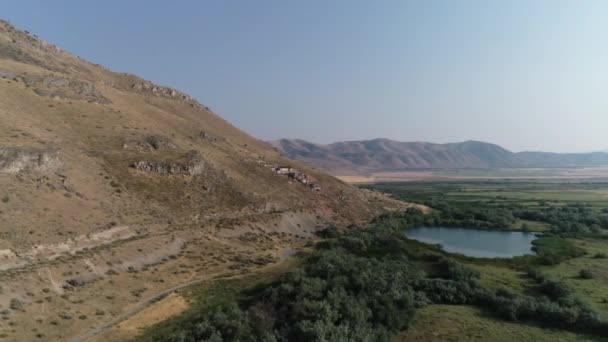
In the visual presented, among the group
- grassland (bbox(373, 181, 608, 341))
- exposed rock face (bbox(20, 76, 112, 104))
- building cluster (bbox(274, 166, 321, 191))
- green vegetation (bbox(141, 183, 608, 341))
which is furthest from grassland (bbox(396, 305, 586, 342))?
exposed rock face (bbox(20, 76, 112, 104))

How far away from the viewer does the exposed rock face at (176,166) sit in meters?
81.4

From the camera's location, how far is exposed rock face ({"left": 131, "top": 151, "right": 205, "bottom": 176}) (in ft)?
267

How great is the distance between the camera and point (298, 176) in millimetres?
122938

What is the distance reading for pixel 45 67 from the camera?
349 feet

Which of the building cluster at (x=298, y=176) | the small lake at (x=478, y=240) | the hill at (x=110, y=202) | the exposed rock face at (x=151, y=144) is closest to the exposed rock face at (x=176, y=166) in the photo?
the hill at (x=110, y=202)

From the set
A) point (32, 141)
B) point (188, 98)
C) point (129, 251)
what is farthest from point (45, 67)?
point (129, 251)

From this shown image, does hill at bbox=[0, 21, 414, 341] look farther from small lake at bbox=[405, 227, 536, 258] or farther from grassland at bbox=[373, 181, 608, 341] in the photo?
grassland at bbox=[373, 181, 608, 341]

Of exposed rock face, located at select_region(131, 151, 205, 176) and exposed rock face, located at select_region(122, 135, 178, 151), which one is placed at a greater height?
exposed rock face, located at select_region(122, 135, 178, 151)

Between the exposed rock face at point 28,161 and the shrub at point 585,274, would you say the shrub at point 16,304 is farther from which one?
the shrub at point 585,274

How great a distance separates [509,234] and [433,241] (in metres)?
26.1

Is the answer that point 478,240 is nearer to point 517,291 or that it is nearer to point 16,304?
point 517,291

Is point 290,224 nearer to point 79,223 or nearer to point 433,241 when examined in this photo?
point 433,241

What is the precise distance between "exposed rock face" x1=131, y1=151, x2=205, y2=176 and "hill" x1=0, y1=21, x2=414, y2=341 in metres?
0.29

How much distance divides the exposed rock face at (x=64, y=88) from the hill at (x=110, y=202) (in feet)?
1.25
